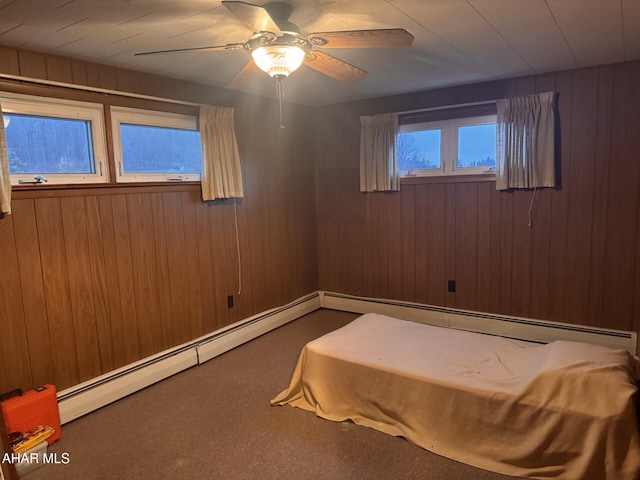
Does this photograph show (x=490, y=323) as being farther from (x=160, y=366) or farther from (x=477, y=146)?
(x=160, y=366)

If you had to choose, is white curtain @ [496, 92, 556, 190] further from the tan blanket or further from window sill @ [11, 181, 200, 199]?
window sill @ [11, 181, 200, 199]

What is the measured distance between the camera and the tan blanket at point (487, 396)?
1.95 m

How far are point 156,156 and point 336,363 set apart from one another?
6.72 feet

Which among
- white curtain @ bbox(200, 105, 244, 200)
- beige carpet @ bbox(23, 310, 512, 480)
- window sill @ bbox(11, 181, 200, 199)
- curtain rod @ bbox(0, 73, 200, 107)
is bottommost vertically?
beige carpet @ bbox(23, 310, 512, 480)

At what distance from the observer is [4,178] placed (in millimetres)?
2389

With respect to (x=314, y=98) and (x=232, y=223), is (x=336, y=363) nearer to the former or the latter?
(x=232, y=223)

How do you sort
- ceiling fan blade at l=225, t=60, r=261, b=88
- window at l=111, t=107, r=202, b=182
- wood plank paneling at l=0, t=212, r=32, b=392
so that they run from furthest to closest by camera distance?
1. window at l=111, t=107, r=202, b=182
2. wood plank paneling at l=0, t=212, r=32, b=392
3. ceiling fan blade at l=225, t=60, r=261, b=88

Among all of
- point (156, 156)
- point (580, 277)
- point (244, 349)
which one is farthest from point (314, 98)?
point (580, 277)

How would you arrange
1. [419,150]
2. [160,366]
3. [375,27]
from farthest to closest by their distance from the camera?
1. [419,150]
2. [160,366]
3. [375,27]

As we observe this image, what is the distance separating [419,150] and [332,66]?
6.68 feet

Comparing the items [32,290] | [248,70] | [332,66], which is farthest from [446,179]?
[32,290]

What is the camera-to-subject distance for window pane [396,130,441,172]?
163 inches

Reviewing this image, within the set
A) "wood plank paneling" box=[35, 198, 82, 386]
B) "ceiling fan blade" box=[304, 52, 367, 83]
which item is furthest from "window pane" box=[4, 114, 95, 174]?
"ceiling fan blade" box=[304, 52, 367, 83]

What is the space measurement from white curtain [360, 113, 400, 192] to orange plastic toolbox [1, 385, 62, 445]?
3.19 m
